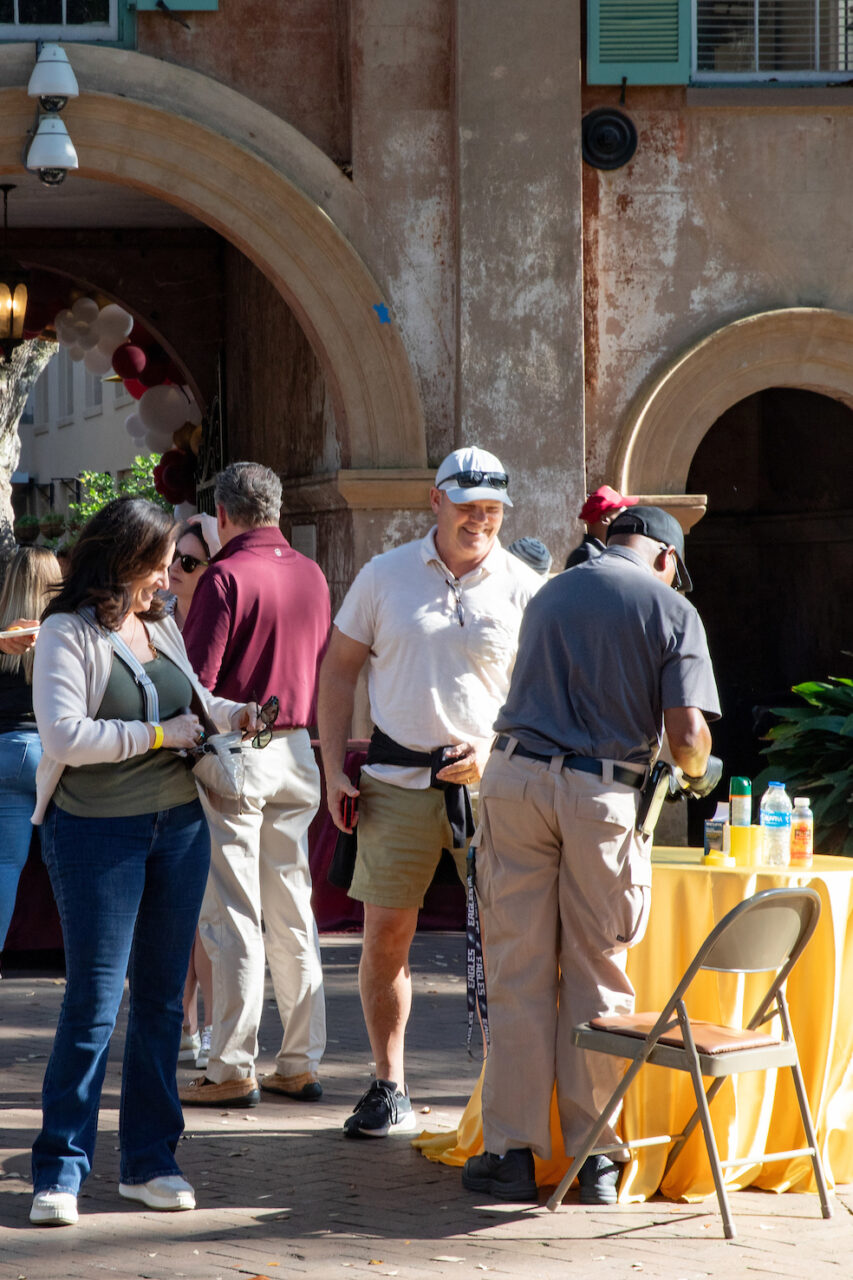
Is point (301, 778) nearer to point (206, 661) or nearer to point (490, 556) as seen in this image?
point (206, 661)

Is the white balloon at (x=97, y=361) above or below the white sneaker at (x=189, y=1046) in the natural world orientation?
above

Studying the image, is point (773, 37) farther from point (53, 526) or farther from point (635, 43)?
point (53, 526)

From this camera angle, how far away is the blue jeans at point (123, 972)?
4328mm

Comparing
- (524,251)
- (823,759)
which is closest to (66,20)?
(524,251)

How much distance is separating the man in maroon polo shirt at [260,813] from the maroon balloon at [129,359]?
9.88 meters

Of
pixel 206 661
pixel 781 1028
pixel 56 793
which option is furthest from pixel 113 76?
pixel 781 1028

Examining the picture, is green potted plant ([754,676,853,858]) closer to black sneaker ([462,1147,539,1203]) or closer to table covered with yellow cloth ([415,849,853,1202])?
table covered with yellow cloth ([415,849,853,1202])

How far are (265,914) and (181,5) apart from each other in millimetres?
5761

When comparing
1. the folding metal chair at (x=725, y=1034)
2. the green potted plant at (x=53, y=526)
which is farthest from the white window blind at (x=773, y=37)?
the green potted plant at (x=53, y=526)

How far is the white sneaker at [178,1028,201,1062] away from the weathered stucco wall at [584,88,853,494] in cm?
475

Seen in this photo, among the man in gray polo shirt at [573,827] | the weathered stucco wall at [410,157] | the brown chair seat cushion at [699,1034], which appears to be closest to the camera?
the brown chair seat cushion at [699,1034]

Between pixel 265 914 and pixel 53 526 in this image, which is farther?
pixel 53 526

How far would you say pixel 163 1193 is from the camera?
14.9 ft

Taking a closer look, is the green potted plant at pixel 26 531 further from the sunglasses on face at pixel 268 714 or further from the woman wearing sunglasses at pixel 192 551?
the sunglasses on face at pixel 268 714
